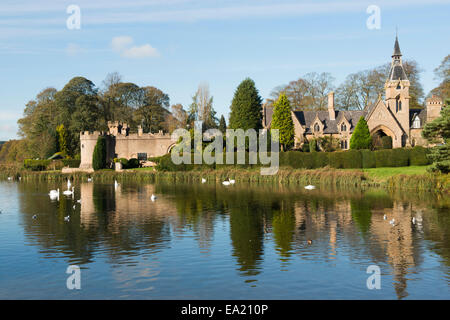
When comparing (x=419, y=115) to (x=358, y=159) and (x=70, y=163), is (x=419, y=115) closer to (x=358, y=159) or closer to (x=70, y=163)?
(x=358, y=159)

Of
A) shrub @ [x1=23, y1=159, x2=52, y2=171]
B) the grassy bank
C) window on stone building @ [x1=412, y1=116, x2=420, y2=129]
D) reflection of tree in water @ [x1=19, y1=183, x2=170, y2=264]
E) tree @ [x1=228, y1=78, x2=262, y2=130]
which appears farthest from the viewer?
window on stone building @ [x1=412, y1=116, x2=420, y2=129]

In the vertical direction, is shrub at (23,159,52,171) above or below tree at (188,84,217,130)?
below

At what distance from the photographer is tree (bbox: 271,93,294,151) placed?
54.4 meters

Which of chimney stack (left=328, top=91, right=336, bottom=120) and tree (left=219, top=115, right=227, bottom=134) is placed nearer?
chimney stack (left=328, top=91, right=336, bottom=120)

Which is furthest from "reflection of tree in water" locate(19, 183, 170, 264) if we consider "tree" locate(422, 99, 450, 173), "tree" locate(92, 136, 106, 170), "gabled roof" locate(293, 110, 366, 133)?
"gabled roof" locate(293, 110, 366, 133)

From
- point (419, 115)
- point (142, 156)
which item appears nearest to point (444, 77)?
point (419, 115)

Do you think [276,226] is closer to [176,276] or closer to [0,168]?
[176,276]

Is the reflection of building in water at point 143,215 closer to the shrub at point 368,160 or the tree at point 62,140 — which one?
the shrub at point 368,160

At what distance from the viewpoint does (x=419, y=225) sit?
18.1 meters

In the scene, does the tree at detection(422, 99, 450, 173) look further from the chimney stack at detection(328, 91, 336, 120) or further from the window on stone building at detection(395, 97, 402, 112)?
the chimney stack at detection(328, 91, 336, 120)

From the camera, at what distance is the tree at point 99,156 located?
56094mm

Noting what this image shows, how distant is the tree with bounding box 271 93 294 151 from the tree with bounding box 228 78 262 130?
2302 millimetres

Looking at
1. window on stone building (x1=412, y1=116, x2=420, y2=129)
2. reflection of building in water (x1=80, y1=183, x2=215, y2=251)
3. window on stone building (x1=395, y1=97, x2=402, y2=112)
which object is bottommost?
reflection of building in water (x1=80, y1=183, x2=215, y2=251)

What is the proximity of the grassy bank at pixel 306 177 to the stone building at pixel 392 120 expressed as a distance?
18.1 m
